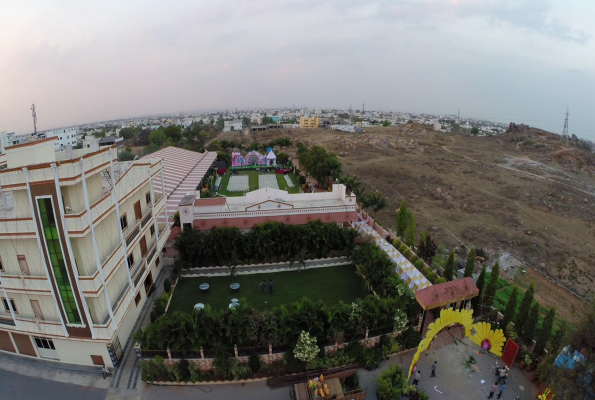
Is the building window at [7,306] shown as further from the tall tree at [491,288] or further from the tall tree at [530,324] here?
the tall tree at [530,324]

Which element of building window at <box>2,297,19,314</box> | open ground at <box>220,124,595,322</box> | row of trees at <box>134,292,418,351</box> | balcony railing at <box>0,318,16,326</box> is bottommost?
open ground at <box>220,124,595,322</box>

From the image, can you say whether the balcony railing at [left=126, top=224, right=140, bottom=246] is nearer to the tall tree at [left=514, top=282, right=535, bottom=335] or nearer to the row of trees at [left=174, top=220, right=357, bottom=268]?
the row of trees at [left=174, top=220, right=357, bottom=268]

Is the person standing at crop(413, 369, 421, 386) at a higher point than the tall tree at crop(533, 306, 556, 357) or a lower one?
lower

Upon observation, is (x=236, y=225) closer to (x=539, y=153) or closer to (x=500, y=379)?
(x=500, y=379)

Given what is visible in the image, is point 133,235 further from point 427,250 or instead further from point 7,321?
point 427,250

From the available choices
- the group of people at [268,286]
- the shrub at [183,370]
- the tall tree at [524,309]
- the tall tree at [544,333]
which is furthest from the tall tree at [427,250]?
the shrub at [183,370]

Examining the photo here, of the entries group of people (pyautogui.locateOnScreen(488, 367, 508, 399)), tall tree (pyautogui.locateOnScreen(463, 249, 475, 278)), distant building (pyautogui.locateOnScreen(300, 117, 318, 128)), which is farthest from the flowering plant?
distant building (pyautogui.locateOnScreen(300, 117, 318, 128))

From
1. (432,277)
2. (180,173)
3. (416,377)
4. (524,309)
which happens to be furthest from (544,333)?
(180,173)

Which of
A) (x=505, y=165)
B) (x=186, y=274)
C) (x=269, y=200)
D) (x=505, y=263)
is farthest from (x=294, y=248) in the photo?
(x=505, y=165)
